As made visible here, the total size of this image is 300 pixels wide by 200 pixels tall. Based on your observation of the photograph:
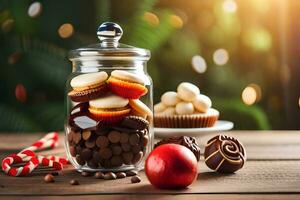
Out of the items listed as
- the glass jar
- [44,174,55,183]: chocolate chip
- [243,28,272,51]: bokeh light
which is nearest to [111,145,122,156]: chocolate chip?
the glass jar

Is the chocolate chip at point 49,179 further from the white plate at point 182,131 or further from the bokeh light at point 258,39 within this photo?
the bokeh light at point 258,39

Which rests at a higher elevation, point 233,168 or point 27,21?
point 27,21

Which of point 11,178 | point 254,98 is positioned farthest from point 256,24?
point 11,178

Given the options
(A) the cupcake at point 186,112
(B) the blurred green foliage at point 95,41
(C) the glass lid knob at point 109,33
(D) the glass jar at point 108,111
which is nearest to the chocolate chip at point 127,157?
(D) the glass jar at point 108,111

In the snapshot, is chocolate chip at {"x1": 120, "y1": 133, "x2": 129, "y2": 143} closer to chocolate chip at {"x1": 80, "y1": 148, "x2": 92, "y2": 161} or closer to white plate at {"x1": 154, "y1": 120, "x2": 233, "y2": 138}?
chocolate chip at {"x1": 80, "y1": 148, "x2": 92, "y2": 161}

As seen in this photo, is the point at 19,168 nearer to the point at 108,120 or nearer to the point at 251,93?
the point at 108,120

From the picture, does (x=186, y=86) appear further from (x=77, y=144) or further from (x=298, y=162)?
(x=77, y=144)
